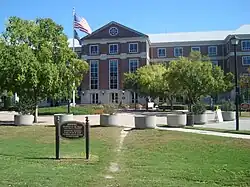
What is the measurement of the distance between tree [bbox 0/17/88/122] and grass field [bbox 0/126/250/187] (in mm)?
7768

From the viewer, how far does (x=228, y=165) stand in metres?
11.3

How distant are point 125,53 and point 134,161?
219 ft

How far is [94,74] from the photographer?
263 ft

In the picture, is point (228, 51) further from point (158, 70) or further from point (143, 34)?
point (158, 70)

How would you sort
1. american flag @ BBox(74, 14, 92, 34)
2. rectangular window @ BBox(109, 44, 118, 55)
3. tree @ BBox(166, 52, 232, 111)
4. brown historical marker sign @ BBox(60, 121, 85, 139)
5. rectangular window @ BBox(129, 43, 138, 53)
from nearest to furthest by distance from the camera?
brown historical marker sign @ BBox(60, 121, 85, 139) < tree @ BBox(166, 52, 232, 111) < american flag @ BBox(74, 14, 92, 34) < rectangular window @ BBox(129, 43, 138, 53) < rectangular window @ BBox(109, 44, 118, 55)

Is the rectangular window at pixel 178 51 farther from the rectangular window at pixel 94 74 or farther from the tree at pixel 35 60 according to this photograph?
the tree at pixel 35 60

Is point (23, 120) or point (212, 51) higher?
point (212, 51)

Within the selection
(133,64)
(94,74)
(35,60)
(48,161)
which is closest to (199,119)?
(35,60)

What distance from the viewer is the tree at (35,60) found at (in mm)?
25766

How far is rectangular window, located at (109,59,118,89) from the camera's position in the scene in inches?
3105

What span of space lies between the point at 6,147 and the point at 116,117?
9185mm

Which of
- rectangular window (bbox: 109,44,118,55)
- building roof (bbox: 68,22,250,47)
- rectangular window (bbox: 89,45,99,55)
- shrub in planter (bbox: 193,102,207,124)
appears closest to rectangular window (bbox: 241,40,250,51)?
building roof (bbox: 68,22,250,47)

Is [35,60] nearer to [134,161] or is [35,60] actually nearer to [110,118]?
[110,118]

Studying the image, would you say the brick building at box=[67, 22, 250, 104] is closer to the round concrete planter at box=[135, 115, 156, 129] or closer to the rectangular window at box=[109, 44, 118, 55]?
the rectangular window at box=[109, 44, 118, 55]
